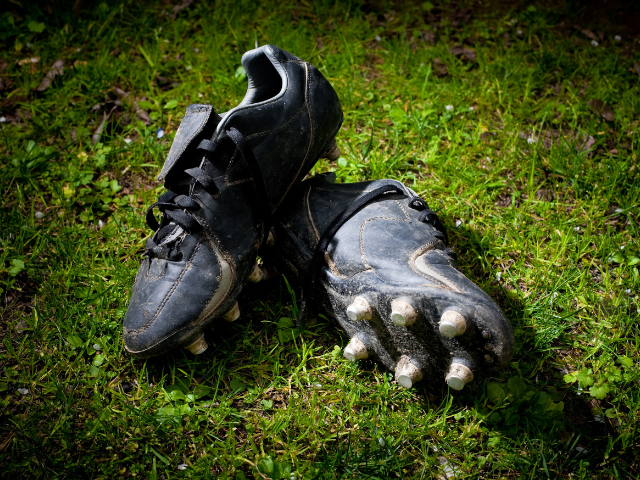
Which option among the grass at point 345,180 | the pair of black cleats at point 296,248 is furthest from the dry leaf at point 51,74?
the pair of black cleats at point 296,248

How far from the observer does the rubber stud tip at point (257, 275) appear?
2363mm

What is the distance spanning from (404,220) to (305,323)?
66cm

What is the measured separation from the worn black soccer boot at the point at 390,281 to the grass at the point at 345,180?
22 cm

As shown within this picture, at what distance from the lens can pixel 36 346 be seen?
2314 millimetres

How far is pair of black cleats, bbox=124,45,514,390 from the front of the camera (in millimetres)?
1883

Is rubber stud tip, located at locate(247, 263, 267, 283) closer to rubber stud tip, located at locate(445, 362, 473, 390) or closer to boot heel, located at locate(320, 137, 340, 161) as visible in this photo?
boot heel, located at locate(320, 137, 340, 161)

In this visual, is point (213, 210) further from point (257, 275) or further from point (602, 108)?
point (602, 108)

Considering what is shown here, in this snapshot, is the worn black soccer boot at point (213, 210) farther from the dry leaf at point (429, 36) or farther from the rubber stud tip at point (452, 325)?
the dry leaf at point (429, 36)

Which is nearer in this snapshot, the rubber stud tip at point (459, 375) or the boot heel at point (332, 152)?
the rubber stud tip at point (459, 375)

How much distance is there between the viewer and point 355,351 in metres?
2.10

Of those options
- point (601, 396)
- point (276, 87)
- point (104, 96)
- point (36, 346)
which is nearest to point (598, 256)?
point (601, 396)

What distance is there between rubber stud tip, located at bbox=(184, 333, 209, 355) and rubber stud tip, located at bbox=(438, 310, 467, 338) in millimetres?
1034

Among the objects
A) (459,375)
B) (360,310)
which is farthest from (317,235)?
(459,375)

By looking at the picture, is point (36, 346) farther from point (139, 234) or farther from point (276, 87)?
point (276, 87)
